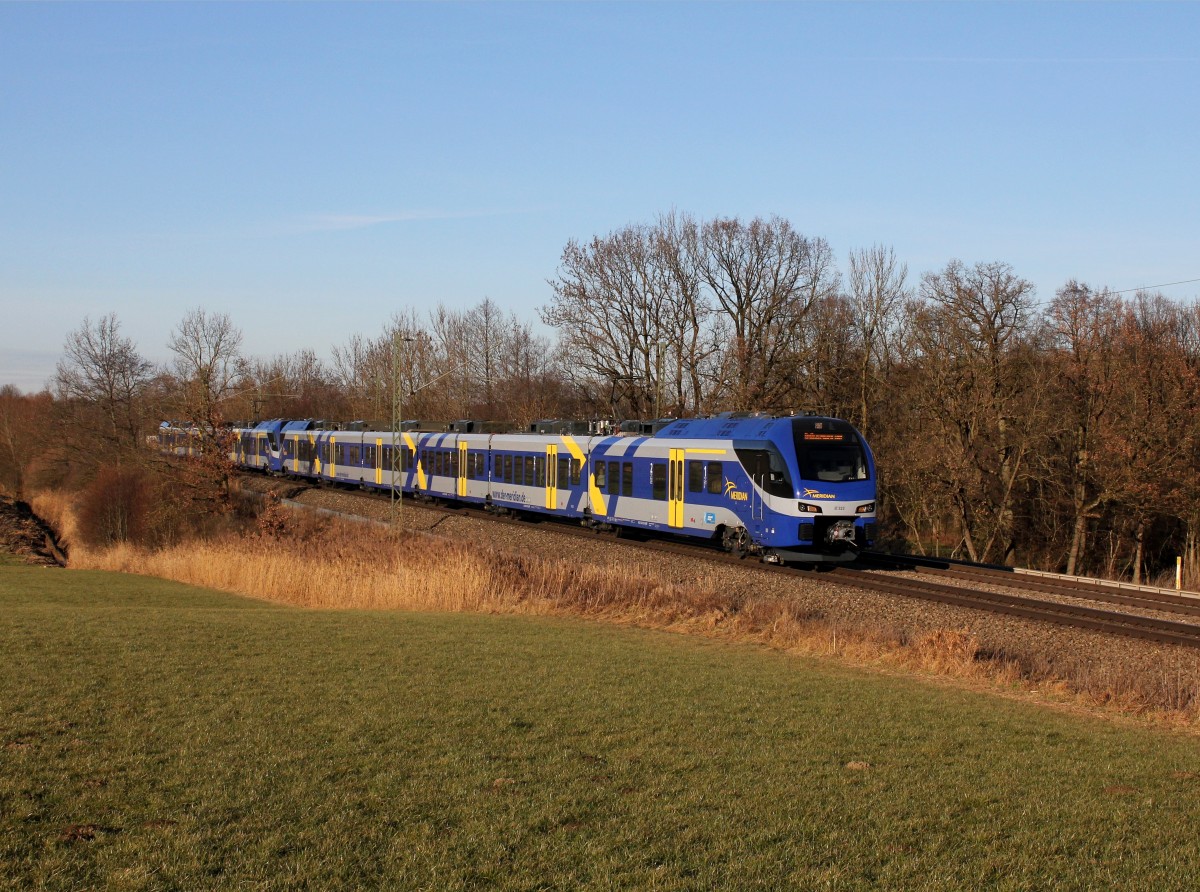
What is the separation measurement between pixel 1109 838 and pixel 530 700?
530cm

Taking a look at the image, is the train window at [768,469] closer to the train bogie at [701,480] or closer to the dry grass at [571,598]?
the train bogie at [701,480]

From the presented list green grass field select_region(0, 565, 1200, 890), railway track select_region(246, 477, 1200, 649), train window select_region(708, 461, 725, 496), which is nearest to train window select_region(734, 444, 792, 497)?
train window select_region(708, 461, 725, 496)

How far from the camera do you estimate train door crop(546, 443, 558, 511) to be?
3212cm

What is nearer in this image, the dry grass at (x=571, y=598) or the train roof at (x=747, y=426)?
the dry grass at (x=571, y=598)

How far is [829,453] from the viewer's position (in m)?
22.4

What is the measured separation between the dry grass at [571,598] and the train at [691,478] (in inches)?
135

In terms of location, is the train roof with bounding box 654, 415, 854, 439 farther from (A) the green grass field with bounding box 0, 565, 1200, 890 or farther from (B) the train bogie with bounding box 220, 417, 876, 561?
(A) the green grass field with bounding box 0, 565, 1200, 890

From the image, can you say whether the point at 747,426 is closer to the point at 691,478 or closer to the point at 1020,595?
the point at 691,478

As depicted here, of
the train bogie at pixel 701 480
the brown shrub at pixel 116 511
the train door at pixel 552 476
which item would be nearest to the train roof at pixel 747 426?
the train bogie at pixel 701 480

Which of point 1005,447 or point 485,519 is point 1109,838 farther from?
point 1005,447

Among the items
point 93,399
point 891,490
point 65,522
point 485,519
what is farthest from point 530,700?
point 93,399

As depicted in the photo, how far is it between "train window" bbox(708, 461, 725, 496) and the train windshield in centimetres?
241

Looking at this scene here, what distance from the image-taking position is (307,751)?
25.6ft

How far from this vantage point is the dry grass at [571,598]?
1258 centimetres
